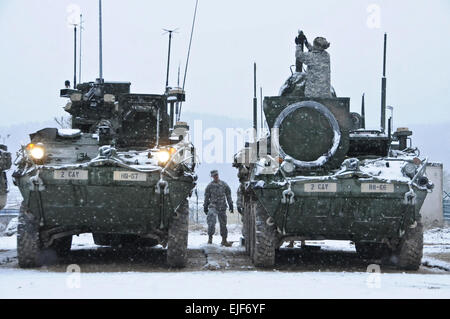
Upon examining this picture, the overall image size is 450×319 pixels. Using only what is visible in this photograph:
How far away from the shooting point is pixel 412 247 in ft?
29.7

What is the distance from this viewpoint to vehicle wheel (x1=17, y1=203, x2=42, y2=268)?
8.78 m

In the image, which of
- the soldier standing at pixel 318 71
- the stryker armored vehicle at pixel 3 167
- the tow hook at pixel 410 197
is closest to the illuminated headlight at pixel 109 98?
the stryker armored vehicle at pixel 3 167

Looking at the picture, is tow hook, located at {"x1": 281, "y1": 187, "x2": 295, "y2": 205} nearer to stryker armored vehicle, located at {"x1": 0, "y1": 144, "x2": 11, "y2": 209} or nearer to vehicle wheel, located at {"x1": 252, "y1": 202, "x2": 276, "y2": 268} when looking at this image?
vehicle wheel, located at {"x1": 252, "y1": 202, "x2": 276, "y2": 268}

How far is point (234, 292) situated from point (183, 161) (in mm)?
3433

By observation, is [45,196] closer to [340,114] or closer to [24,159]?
[24,159]

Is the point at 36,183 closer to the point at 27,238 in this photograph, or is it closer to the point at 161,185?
the point at 27,238

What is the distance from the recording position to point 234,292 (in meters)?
5.79

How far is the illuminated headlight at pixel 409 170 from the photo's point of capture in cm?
888

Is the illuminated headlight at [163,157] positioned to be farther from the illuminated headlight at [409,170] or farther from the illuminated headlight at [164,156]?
the illuminated headlight at [409,170]

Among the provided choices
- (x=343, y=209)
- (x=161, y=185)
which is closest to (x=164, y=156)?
(x=161, y=185)

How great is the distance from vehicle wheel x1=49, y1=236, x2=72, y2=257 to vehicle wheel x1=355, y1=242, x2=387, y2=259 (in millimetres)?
4335

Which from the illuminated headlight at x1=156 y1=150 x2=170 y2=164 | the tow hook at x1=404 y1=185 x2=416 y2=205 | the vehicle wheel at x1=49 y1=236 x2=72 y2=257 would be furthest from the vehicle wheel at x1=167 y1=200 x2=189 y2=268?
the tow hook at x1=404 y1=185 x2=416 y2=205

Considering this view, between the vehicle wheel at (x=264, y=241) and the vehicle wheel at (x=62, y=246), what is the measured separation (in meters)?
3.01
